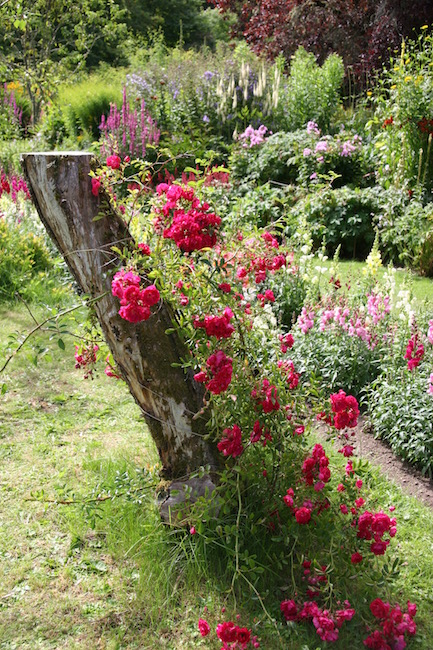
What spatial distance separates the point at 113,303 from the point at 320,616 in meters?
1.33

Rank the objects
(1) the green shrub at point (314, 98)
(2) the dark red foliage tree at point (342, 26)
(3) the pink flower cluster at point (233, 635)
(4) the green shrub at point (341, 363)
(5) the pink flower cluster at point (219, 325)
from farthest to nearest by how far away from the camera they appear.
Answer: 1. (2) the dark red foliage tree at point (342, 26)
2. (1) the green shrub at point (314, 98)
3. (4) the green shrub at point (341, 363)
4. (5) the pink flower cluster at point (219, 325)
5. (3) the pink flower cluster at point (233, 635)

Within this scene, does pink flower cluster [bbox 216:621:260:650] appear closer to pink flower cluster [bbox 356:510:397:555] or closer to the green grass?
pink flower cluster [bbox 356:510:397:555]

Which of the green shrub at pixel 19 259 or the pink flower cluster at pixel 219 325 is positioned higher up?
the pink flower cluster at pixel 219 325

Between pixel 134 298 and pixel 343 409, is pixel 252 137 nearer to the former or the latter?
pixel 343 409

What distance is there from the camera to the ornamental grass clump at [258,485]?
7.41 feet

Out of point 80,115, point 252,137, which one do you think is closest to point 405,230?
point 252,137

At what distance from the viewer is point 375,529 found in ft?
7.61

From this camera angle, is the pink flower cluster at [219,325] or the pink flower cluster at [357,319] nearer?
the pink flower cluster at [219,325]

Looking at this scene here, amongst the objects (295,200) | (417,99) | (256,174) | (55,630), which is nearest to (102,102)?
(256,174)

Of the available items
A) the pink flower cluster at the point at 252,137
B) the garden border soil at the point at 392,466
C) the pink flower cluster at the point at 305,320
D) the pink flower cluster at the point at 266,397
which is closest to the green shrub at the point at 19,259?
the pink flower cluster at the point at 305,320

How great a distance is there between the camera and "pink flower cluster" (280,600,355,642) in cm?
211

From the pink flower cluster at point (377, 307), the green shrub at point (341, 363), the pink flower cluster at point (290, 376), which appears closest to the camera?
the pink flower cluster at point (290, 376)

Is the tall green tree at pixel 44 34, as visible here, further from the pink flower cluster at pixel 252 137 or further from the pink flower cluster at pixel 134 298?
the pink flower cluster at pixel 134 298

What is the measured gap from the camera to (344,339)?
3816 mm
